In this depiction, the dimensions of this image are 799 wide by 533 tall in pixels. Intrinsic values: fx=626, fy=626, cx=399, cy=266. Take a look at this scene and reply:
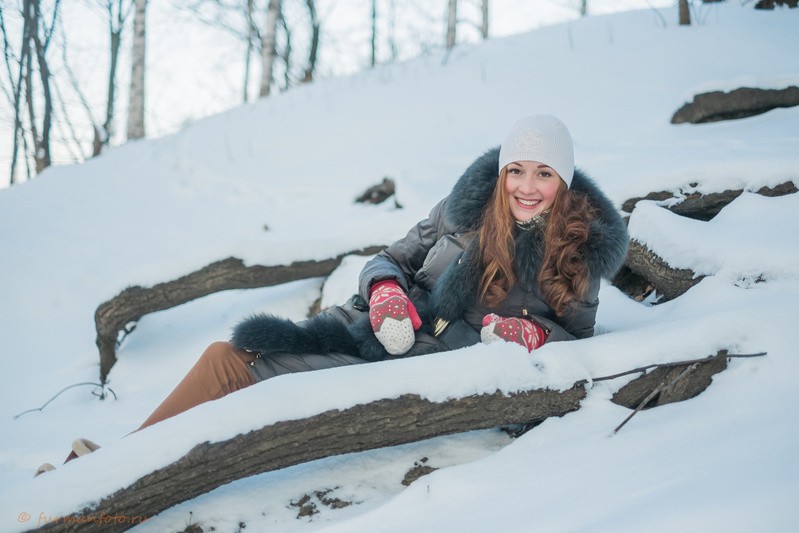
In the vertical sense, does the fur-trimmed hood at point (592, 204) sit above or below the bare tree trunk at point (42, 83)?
below

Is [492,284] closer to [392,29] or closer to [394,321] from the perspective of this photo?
Answer: [394,321]

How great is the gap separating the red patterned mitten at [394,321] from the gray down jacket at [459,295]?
8 cm

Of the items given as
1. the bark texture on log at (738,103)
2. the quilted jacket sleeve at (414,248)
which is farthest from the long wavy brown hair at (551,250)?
the bark texture on log at (738,103)

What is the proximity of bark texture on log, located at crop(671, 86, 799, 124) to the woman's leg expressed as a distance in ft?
16.5

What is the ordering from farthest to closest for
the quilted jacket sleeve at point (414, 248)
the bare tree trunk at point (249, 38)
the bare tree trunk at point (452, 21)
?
1. the bare tree trunk at point (249, 38)
2. the bare tree trunk at point (452, 21)
3. the quilted jacket sleeve at point (414, 248)

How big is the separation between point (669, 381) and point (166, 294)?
345 centimetres

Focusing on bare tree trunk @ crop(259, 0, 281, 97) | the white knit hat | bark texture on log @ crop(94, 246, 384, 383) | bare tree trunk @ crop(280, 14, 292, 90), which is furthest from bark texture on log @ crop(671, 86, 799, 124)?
bare tree trunk @ crop(280, 14, 292, 90)

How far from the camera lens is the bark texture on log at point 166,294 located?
4.39 metres

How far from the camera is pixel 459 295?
103 inches

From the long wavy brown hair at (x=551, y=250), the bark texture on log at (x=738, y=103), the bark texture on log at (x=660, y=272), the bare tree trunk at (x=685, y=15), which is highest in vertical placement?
the bare tree trunk at (x=685, y=15)

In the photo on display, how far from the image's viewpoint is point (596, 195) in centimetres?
266

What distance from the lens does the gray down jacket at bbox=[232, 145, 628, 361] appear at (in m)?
2.52

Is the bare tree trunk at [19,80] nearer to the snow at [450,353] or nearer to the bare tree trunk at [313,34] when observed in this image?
the snow at [450,353]

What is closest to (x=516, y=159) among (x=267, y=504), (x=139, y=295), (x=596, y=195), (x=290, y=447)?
(x=596, y=195)
